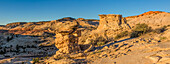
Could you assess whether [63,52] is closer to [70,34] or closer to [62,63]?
[70,34]

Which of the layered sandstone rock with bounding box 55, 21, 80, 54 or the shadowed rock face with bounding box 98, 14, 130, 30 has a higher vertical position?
the shadowed rock face with bounding box 98, 14, 130, 30

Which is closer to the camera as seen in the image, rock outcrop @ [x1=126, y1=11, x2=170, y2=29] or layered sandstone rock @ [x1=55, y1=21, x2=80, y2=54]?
layered sandstone rock @ [x1=55, y1=21, x2=80, y2=54]

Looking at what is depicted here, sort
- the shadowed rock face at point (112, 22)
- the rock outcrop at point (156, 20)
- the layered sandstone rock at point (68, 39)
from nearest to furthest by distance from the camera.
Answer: the layered sandstone rock at point (68, 39) < the rock outcrop at point (156, 20) < the shadowed rock face at point (112, 22)

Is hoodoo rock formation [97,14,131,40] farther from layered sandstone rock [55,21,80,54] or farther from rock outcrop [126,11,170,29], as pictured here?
layered sandstone rock [55,21,80,54]

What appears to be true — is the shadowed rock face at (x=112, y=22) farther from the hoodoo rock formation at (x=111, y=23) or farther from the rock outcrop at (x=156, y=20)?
the rock outcrop at (x=156, y=20)

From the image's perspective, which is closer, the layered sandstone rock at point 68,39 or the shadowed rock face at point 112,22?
the layered sandstone rock at point 68,39

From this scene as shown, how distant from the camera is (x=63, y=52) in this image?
8805mm

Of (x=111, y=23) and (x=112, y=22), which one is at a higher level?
(x=112, y=22)

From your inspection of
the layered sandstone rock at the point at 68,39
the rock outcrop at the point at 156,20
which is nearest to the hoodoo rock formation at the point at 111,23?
the rock outcrop at the point at 156,20

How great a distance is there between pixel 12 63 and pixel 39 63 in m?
2.66

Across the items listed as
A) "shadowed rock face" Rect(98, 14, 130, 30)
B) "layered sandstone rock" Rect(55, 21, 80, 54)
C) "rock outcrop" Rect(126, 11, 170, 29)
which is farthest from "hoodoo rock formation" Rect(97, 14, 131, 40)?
"layered sandstone rock" Rect(55, 21, 80, 54)

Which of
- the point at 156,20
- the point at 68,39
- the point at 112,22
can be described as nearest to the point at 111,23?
the point at 112,22

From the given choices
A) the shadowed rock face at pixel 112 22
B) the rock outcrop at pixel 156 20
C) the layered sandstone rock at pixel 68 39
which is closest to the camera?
the layered sandstone rock at pixel 68 39

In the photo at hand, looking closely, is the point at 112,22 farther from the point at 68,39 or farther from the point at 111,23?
the point at 68,39
